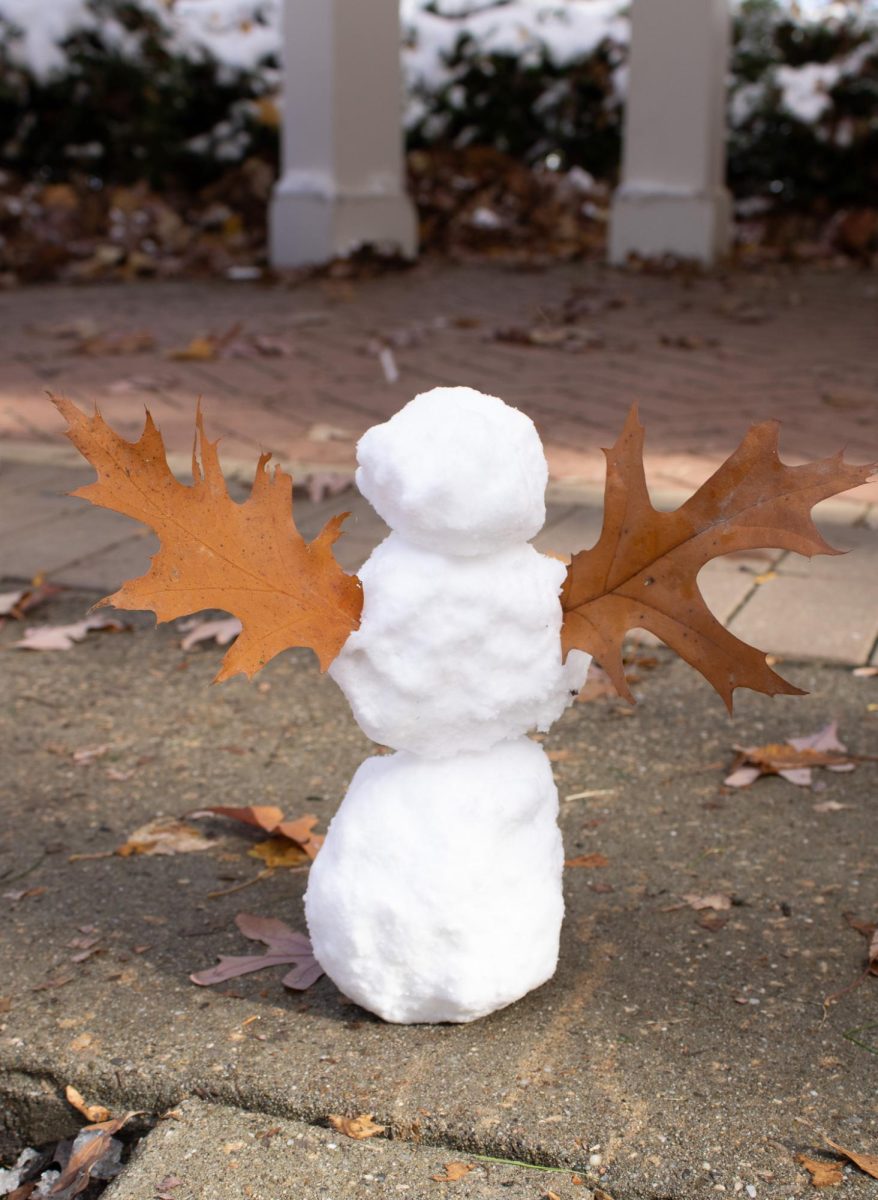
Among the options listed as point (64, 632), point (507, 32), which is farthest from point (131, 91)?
point (64, 632)

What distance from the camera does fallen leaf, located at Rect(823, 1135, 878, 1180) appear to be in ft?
4.31

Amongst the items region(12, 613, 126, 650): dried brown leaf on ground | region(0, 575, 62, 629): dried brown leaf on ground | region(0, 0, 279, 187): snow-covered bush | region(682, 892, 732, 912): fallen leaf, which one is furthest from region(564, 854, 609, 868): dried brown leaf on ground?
region(0, 0, 279, 187): snow-covered bush

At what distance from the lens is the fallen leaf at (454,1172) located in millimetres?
1326

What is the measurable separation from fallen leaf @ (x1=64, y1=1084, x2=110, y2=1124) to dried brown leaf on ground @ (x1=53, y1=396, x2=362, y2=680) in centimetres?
49

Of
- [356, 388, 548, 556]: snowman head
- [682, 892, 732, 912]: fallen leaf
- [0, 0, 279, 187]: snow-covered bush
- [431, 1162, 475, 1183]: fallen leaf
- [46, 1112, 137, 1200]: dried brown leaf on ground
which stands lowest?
[46, 1112, 137, 1200]: dried brown leaf on ground

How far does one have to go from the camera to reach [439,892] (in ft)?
4.99

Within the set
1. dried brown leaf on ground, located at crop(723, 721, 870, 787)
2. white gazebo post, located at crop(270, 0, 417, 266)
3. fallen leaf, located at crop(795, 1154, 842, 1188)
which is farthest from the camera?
A: white gazebo post, located at crop(270, 0, 417, 266)

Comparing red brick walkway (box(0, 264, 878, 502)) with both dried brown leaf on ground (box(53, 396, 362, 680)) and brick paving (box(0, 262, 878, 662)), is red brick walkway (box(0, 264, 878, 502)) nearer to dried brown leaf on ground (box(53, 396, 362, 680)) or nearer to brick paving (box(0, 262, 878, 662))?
brick paving (box(0, 262, 878, 662))

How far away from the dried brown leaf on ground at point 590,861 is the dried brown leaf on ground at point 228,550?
588 mm

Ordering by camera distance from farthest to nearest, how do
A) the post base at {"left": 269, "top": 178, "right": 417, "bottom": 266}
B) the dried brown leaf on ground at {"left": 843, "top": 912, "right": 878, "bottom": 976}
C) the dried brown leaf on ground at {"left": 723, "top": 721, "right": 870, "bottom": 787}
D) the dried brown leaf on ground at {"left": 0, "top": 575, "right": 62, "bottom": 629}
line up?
the post base at {"left": 269, "top": 178, "right": 417, "bottom": 266} < the dried brown leaf on ground at {"left": 0, "top": 575, "right": 62, "bottom": 629} < the dried brown leaf on ground at {"left": 723, "top": 721, "right": 870, "bottom": 787} < the dried brown leaf on ground at {"left": 843, "top": 912, "right": 878, "bottom": 976}

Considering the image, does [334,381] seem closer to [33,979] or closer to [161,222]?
[33,979]

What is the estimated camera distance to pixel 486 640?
1.50 meters

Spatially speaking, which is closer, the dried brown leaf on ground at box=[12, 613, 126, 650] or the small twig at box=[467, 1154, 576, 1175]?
the small twig at box=[467, 1154, 576, 1175]

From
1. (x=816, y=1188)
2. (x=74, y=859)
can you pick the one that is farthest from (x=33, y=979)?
(x=816, y=1188)
